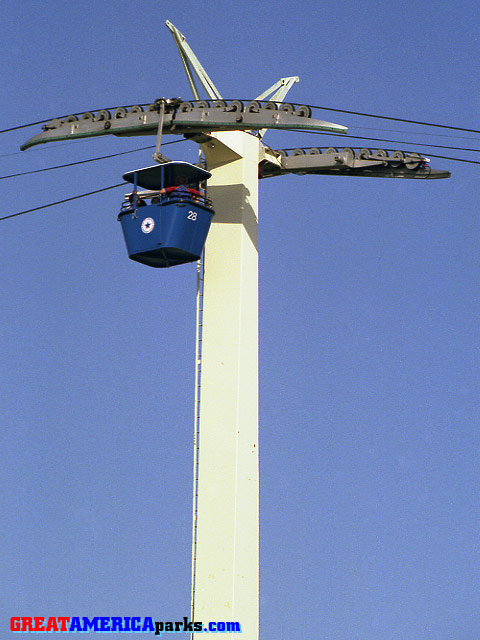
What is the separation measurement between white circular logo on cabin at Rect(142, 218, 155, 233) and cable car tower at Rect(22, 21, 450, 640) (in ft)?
0.08

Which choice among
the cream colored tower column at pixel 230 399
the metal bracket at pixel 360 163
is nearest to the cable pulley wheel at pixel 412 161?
the metal bracket at pixel 360 163

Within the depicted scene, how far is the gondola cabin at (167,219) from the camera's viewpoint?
23.7m

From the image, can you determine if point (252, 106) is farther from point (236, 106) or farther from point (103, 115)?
point (103, 115)

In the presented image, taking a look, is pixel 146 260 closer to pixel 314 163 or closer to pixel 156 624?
pixel 314 163

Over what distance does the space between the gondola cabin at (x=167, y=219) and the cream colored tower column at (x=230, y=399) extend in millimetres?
1449

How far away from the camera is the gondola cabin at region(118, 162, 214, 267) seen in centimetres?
2372

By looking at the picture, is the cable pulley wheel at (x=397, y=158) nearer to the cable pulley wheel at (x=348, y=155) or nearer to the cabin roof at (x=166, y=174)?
the cable pulley wheel at (x=348, y=155)

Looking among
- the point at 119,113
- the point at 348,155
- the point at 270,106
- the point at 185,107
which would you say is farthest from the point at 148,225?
the point at 348,155

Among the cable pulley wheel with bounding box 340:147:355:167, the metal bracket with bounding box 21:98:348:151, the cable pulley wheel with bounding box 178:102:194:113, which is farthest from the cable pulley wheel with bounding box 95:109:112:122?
the cable pulley wheel with bounding box 340:147:355:167

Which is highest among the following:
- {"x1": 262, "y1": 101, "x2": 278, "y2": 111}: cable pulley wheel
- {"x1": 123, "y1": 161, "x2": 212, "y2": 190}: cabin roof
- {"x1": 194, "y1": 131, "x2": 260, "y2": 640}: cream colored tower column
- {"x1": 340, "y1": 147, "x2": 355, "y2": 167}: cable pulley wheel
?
{"x1": 340, "y1": 147, "x2": 355, "y2": 167}: cable pulley wheel

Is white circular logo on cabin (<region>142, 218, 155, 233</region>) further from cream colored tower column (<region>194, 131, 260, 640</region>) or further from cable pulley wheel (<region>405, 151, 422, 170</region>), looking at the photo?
cable pulley wheel (<region>405, 151, 422, 170</region>)

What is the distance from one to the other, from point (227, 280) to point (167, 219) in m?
2.57

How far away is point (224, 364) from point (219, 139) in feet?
14.6

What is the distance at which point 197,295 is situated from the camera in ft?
85.6
